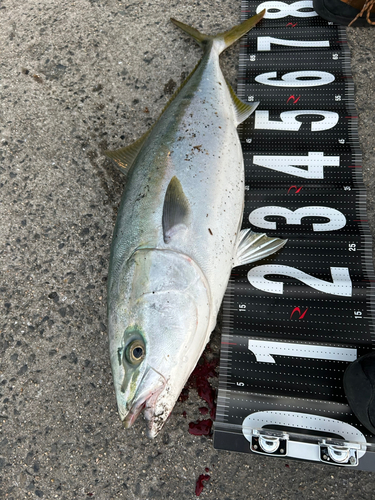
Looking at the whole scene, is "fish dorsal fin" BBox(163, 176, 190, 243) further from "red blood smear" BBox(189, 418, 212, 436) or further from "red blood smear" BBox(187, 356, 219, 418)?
"red blood smear" BBox(189, 418, 212, 436)

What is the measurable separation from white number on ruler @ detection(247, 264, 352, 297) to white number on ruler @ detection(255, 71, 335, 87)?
5.42ft

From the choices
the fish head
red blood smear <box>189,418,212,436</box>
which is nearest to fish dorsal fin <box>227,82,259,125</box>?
the fish head

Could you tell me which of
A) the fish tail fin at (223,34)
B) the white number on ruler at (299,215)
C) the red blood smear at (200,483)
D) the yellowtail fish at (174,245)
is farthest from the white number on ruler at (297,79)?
the red blood smear at (200,483)

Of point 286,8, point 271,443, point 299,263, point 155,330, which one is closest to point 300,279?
point 299,263

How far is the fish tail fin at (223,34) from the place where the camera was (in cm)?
282

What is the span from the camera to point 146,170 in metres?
2.10

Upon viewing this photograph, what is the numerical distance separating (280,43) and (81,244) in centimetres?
254

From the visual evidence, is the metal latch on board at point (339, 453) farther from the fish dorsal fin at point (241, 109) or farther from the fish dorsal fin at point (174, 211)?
the fish dorsal fin at point (241, 109)

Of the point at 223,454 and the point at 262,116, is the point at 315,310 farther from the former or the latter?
the point at 262,116

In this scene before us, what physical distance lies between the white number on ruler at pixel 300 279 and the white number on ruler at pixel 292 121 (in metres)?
1.21

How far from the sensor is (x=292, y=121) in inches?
108

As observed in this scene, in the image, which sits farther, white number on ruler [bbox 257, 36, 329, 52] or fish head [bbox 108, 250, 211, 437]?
white number on ruler [bbox 257, 36, 329, 52]

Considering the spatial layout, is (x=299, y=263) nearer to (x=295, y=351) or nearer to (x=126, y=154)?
(x=295, y=351)

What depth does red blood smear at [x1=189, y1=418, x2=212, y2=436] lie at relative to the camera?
213 cm
